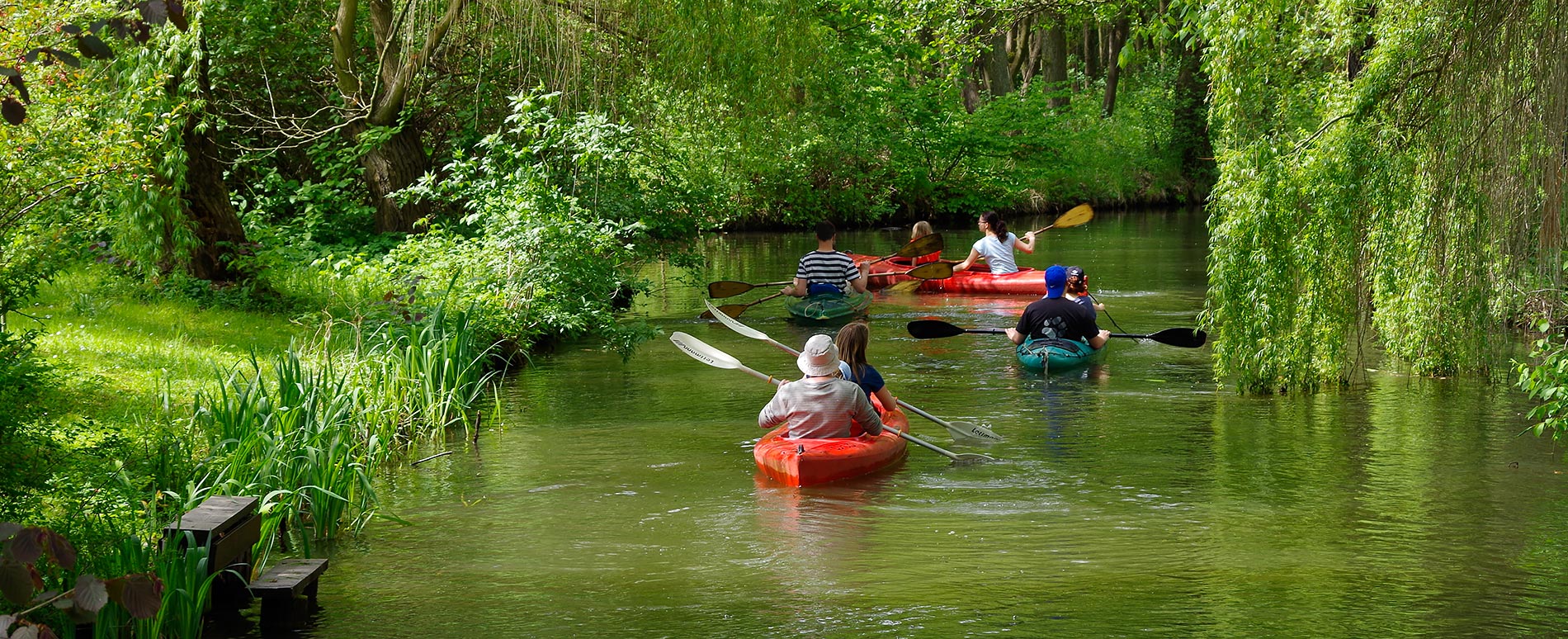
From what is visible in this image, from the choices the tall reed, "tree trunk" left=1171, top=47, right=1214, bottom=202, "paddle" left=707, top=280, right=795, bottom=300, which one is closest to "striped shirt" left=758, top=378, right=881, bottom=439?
the tall reed

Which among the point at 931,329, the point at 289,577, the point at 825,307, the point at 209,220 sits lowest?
the point at 289,577

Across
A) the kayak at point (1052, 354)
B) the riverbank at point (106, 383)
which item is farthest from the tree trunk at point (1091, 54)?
the riverbank at point (106, 383)

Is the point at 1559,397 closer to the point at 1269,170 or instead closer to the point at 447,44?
the point at 1269,170

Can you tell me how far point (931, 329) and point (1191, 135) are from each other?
28443 millimetres

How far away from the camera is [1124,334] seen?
13.3m

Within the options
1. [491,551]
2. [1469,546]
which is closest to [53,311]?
[491,551]

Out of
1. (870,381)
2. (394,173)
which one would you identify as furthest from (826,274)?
(870,381)

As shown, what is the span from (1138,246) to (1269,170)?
16.9 m

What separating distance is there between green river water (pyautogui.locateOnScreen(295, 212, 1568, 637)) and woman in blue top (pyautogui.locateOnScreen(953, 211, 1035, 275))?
6434 millimetres

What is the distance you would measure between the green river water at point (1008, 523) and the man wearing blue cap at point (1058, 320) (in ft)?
1.58

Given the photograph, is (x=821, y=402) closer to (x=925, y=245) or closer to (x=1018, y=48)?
(x=925, y=245)

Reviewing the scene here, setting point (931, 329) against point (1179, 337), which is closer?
point (1179, 337)

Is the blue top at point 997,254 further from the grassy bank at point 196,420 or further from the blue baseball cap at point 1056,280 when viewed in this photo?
the grassy bank at point 196,420

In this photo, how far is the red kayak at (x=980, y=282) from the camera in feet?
59.7
